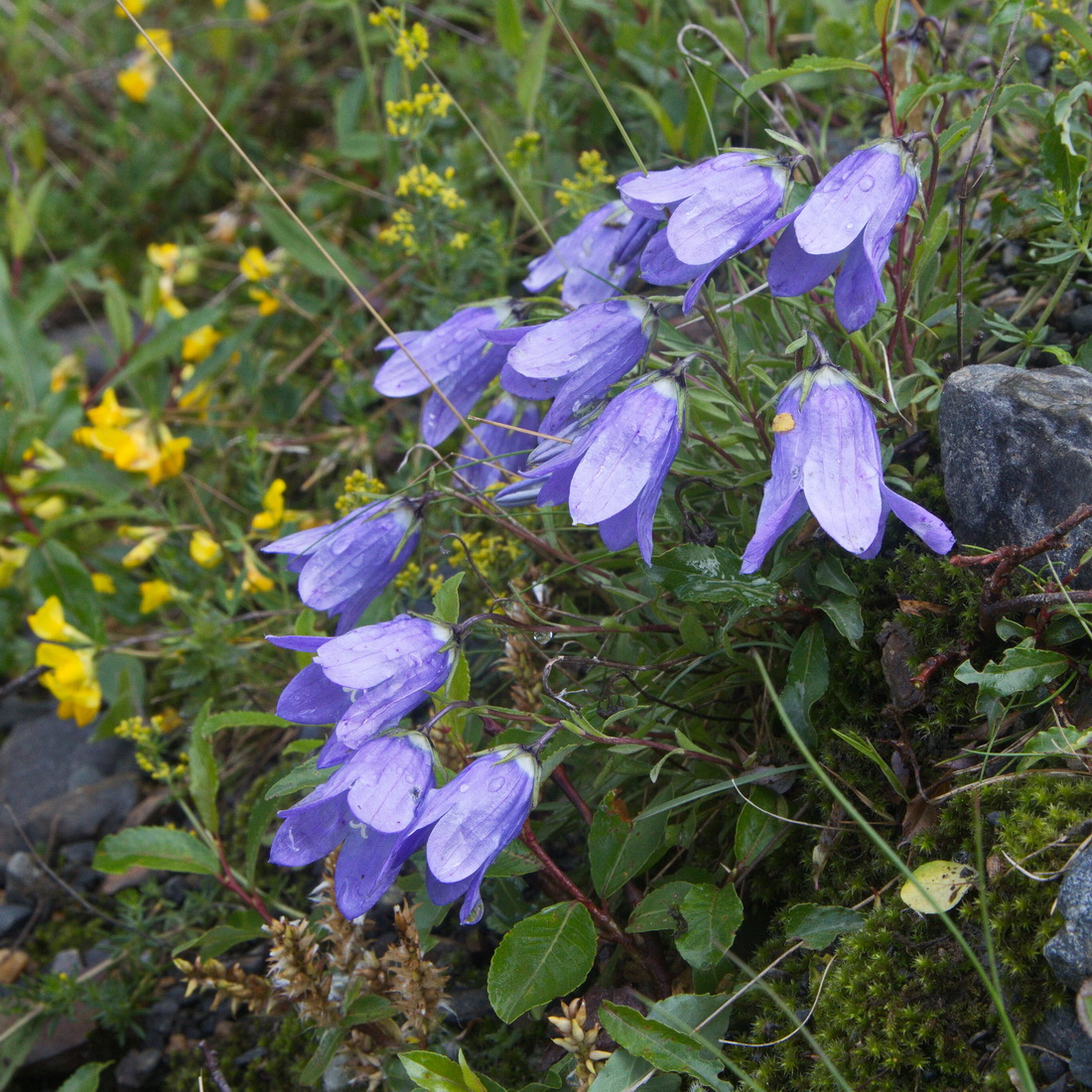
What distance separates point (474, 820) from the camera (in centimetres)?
148

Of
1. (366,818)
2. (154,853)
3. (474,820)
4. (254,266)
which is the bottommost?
(154,853)

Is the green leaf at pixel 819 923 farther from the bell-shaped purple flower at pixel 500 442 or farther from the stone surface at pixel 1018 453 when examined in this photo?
the bell-shaped purple flower at pixel 500 442

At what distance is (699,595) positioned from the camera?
5.54 ft

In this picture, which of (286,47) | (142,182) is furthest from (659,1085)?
(286,47)

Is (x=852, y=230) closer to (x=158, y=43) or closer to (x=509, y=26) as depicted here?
(x=509, y=26)

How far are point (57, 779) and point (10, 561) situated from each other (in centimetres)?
65

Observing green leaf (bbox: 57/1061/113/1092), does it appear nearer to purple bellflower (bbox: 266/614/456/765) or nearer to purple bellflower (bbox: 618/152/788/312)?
purple bellflower (bbox: 266/614/456/765)

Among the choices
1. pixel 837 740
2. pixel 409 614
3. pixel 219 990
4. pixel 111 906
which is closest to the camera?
pixel 409 614

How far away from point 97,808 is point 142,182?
2511 mm

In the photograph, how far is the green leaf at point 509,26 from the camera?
115 inches

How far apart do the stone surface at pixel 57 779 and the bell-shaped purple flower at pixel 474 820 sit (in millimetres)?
1511

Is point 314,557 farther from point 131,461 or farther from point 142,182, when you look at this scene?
point 142,182

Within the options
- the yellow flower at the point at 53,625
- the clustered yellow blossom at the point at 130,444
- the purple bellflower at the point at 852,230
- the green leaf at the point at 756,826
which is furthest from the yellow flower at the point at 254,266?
the green leaf at the point at 756,826

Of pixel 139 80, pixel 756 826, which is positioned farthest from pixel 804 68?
pixel 139 80
